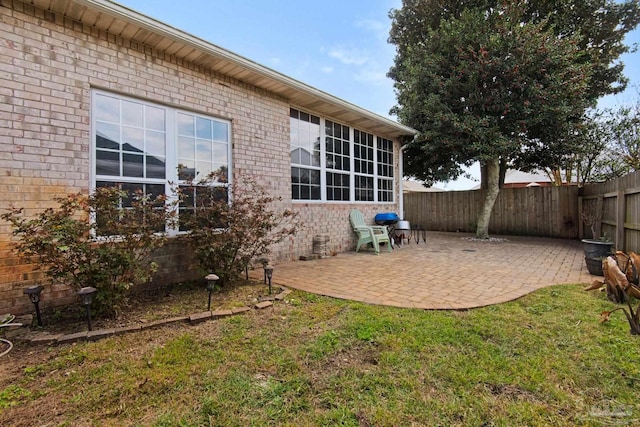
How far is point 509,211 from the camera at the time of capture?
11.1 metres

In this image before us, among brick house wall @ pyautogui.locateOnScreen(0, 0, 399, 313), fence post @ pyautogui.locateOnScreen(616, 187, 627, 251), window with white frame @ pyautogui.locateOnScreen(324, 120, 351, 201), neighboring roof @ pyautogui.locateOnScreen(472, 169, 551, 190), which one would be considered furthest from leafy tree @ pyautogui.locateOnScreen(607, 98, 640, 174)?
brick house wall @ pyautogui.locateOnScreen(0, 0, 399, 313)

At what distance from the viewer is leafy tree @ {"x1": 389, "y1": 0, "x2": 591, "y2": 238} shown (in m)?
8.11

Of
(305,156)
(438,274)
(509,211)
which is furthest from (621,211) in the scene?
A: (305,156)

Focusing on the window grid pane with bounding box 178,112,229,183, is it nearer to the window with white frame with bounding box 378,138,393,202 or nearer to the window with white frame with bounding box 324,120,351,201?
the window with white frame with bounding box 324,120,351,201

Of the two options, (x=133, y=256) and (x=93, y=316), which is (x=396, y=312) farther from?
(x=93, y=316)

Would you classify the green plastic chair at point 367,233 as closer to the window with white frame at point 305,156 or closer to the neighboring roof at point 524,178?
the window with white frame at point 305,156

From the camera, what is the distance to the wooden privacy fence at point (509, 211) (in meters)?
9.92

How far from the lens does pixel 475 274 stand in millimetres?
5133

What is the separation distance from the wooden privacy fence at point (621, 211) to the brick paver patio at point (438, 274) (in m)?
0.78

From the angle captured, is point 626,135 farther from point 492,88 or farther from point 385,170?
point 385,170

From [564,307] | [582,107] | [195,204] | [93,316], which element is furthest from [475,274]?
[582,107]

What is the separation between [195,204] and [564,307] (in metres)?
4.91

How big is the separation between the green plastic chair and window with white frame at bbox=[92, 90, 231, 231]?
3.62 m

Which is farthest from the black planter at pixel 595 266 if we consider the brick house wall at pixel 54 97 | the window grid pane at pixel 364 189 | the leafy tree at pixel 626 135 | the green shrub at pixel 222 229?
the brick house wall at pixel 54 97
